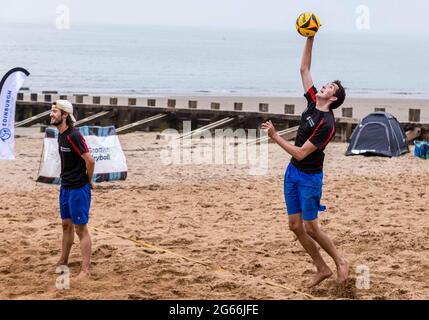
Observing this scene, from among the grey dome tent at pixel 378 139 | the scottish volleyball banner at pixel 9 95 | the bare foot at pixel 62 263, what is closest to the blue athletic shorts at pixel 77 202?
the bare foot at pixel 62 263

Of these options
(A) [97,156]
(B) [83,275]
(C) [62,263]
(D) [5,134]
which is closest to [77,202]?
(B) [83,275]

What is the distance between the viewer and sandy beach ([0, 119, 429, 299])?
6.65 m

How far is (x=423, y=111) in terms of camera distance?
3578 centimetres

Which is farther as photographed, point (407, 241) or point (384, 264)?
point (407, 241)

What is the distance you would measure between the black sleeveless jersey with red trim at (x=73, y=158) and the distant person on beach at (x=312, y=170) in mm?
1757

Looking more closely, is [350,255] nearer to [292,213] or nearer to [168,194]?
[292,213]

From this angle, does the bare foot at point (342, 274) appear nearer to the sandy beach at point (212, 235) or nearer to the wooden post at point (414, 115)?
the sandy beach at point (212, 235)

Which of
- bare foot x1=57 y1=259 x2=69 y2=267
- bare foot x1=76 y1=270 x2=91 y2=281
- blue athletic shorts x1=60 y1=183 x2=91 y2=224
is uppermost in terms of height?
blue athletic shorts x1=60 y1=183 x2=91 y2=224

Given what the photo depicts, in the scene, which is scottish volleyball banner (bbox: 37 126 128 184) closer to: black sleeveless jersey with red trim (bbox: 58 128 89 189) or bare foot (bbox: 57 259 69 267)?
bare foot (bbox: 57 259 69 267)

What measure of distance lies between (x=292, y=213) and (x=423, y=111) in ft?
101

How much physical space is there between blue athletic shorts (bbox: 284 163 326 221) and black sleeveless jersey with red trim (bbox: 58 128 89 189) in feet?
6.15

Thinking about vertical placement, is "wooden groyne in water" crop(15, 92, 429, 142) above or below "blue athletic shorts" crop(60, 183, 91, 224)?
above

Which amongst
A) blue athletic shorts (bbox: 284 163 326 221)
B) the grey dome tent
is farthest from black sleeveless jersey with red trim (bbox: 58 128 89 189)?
the grey dome tent
